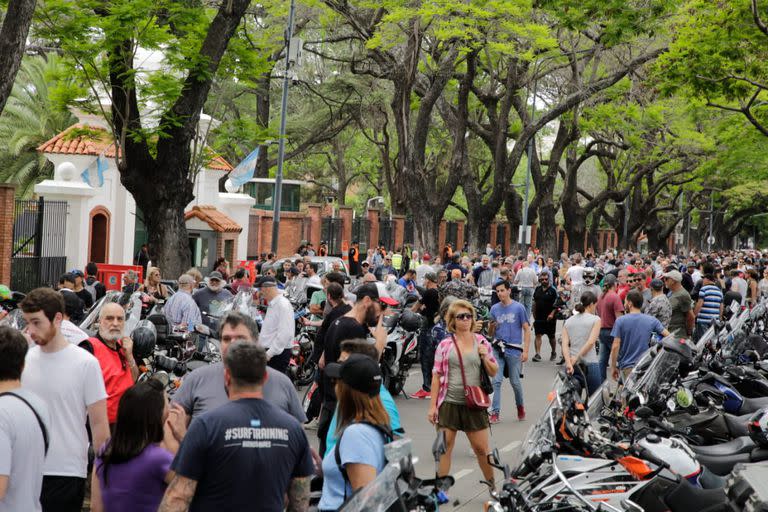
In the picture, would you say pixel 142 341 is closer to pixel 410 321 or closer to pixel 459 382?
pixel 459 382

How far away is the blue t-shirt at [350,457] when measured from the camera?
4.91 meters

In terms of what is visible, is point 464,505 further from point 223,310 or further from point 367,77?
point 367,77

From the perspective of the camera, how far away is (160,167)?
18.6m

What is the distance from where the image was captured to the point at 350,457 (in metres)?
4.91

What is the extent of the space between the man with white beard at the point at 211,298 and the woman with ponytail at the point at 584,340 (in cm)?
449

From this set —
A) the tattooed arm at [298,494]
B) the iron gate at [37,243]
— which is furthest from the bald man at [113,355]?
the iron gate at [37,243]

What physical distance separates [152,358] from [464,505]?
322 cm

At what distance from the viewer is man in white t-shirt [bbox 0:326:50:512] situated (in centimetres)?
472

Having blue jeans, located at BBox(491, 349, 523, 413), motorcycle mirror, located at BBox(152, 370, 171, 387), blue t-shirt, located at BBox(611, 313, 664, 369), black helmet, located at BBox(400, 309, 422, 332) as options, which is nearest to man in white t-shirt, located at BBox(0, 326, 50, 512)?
motorcycle mirror, located at BBox(152, 370, 171, 387)

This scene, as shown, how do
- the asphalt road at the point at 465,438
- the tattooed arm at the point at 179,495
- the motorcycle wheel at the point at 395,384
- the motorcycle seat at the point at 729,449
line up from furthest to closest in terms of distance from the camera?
the motorcycle wheel at the point at 395,384 → the asphalt road at the point at 465,438 → the motorcycle seat at the point at 729,449 → the tattooed arm at the point at 179,495

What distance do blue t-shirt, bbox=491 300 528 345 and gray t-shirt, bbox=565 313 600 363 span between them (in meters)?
0.65

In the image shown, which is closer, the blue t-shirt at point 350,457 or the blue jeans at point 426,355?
the blue t-shirt at point 350,457

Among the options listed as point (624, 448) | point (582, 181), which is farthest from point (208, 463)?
point (582, 181)

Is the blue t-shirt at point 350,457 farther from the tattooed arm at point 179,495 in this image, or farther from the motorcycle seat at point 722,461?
the motorcycle seat at point 722,461
